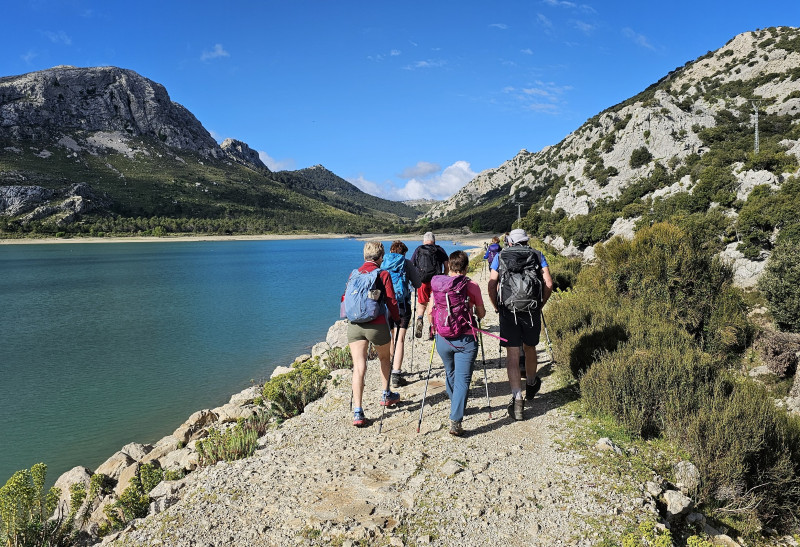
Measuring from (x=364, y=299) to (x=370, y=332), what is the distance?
1.55 ft

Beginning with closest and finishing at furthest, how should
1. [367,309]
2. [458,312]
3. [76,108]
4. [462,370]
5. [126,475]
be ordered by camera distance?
[458,312] < [462,370] < [367,309] < [126,475] < [76,108]

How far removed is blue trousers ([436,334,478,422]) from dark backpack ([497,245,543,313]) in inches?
31.0

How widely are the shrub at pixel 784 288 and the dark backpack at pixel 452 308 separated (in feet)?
30.1

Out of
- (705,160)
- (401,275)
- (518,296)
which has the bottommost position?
(518,296)

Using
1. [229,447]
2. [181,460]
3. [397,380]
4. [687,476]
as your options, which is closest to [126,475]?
[181,460]

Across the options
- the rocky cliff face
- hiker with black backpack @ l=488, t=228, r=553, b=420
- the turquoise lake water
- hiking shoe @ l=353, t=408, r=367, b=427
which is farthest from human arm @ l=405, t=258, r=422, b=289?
the rocky cliff face

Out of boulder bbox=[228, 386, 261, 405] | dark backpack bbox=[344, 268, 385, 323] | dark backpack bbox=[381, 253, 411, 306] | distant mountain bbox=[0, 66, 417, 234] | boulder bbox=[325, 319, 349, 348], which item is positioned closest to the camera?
dark backpack bbox=[344, 268, 385, 323]

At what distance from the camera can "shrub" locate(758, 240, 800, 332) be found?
32.3 ft

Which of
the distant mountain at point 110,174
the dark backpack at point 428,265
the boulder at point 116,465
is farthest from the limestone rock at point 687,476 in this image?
the distant mountain at point 110,174

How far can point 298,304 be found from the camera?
27203 mm

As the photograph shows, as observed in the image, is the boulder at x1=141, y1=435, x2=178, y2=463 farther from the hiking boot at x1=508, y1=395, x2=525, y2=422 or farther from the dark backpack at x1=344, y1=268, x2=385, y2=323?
the hiking boot at x1=508, y1=395, x2=525, y2=422

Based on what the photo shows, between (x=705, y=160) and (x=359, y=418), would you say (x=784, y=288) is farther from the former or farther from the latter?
(x=705, y=160)

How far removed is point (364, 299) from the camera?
5379 mm

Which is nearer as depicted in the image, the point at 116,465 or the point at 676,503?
the point at 676,503
